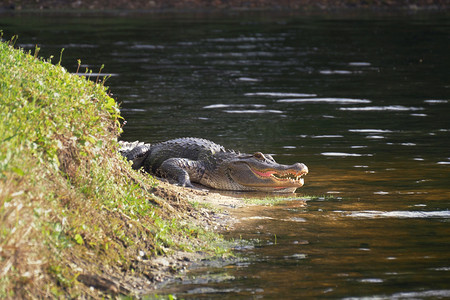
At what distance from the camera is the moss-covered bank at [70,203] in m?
6.87

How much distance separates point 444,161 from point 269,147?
3352 mm

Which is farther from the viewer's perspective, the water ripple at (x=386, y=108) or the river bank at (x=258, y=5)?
the river bank at (x=258, y=5)

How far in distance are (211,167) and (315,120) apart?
20.9 ft

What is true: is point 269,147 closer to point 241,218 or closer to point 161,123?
point 161,123

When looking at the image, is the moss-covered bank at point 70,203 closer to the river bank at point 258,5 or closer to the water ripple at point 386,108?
the water ripple at point 386,108

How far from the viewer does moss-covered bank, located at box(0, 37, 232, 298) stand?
687 centimetres

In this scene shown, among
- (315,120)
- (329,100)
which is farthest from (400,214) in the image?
(329,100)

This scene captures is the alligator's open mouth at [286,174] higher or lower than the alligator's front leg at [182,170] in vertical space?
higher

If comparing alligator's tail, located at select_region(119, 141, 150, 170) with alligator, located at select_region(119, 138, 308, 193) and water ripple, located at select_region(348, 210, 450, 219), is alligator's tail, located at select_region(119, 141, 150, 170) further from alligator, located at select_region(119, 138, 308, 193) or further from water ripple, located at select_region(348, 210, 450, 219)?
water ripple, located at select_region(348, 210, 450, 219)

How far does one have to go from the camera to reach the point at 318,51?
35281 millimetres

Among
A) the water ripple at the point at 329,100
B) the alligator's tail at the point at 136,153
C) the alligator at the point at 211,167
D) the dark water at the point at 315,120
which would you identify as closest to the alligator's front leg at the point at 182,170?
the alligator at the point at 211,167

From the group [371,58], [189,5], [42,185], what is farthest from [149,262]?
[189,5]

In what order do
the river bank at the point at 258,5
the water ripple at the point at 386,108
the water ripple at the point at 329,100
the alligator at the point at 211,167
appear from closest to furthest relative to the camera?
the alligator at the point at 211,167, the water ripple at the point at 386,108, the water ripple at the point at 329,100, the river bank at the point at 258,5

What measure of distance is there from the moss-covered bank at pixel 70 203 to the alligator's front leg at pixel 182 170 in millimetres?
3204
